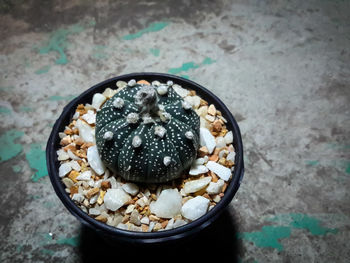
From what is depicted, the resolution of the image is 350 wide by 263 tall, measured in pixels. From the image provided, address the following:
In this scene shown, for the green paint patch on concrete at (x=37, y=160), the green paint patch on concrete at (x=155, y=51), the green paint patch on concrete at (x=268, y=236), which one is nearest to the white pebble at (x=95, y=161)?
the green paint patch on concrete at (x=37, y=160)

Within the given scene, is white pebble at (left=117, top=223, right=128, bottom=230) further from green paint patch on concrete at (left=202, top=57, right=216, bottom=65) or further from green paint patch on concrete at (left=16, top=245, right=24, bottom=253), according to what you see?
green paint patch on concrete at (left=202, top=57, right=216, bottom=65)

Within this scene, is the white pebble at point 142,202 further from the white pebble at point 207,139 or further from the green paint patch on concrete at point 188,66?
the green paint patch on concrete at point 188,66

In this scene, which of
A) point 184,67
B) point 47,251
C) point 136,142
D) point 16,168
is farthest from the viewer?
point 184,67

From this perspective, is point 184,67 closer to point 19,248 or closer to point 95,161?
point 95,161

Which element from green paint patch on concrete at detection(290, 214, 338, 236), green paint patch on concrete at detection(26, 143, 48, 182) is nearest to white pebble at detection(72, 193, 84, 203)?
green paint patch on concrete at detection(26, 143, 48, 182)

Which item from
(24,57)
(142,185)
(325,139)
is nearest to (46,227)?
(142,185)

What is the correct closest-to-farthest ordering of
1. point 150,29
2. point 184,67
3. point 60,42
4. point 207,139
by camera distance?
point 207,139, point 184,67, point 60,42, point 150,29

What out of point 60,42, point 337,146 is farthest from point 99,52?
point 337,146
